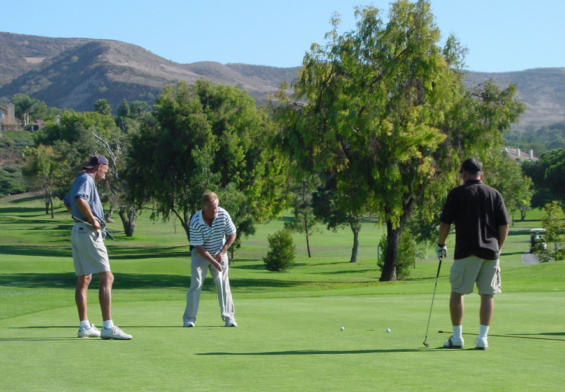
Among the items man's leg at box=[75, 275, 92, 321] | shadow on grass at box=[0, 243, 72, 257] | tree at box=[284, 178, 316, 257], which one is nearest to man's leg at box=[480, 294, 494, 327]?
man's leg at box=[75, 275, 92, 321]

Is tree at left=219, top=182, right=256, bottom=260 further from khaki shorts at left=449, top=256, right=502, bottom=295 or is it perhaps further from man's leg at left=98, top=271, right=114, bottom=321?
khaki shorts at left=449, top=256, right=502, bottom=295

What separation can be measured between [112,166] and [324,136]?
122 feet

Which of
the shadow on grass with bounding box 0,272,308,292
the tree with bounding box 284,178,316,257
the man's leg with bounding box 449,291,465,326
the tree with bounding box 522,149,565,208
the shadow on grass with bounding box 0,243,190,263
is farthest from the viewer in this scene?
the tree with bounding box 522,149,565,208

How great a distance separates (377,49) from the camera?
34062 millimetres

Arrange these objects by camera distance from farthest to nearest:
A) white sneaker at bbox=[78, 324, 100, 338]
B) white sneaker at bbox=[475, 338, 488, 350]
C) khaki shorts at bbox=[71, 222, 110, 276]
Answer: white sneaker at bbox=[78, 324, 100, 338] → khaki shorts at bbox=[71, 222, 110, 276] → white sneaker at bbox=[475, 338, 488, 350]

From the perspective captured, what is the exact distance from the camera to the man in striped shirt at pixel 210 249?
36.4 feet

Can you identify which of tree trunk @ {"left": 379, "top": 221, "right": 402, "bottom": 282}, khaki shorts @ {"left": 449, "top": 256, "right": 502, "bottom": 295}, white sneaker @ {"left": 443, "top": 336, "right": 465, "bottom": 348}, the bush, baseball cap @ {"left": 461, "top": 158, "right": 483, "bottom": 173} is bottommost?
the bush

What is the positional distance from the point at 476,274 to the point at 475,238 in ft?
1.48

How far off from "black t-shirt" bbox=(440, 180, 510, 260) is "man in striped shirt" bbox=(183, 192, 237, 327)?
370 cm

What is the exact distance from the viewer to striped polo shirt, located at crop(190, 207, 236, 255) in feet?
36.6

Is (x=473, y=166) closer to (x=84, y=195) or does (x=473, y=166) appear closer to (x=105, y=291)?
(x=84, y=195)

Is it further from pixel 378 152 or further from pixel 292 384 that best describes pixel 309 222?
pixel 292 384

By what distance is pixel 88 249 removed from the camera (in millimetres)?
9617

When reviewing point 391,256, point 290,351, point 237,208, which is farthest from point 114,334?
point 237,208
